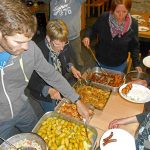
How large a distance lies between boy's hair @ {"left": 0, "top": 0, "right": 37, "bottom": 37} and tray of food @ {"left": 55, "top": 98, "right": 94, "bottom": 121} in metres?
0.84

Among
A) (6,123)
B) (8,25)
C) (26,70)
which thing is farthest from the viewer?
(6,123)

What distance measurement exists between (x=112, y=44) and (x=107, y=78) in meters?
0.41

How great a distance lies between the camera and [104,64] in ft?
8.11

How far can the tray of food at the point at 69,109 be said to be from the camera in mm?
1660

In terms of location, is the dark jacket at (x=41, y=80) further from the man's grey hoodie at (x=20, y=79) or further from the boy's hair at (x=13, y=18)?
the boy's hair at (x=13, y=18)

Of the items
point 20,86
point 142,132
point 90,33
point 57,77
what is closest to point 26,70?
point 20,86

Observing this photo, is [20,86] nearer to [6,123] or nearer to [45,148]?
[6,123]

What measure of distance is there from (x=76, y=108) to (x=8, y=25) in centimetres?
94

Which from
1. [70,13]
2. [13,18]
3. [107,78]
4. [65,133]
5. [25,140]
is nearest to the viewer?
[13,18]

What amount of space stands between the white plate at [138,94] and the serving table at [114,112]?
34 mm

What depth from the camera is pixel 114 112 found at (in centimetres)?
173

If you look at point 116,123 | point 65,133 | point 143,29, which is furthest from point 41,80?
point 143,29

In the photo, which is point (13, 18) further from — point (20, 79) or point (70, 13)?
point (70, 13)

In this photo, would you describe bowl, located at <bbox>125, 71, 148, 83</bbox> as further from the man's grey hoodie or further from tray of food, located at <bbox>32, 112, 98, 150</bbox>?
tray of food, located at <bbox>32, 112, 98, 150</bbox>
